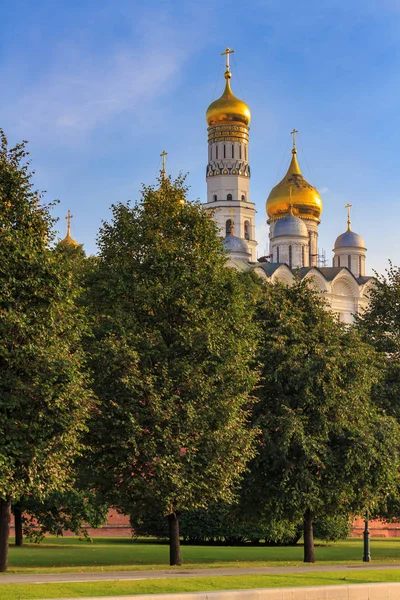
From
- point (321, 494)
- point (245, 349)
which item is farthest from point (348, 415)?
point (245, 349)

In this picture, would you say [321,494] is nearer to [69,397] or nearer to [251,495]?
[251,495]

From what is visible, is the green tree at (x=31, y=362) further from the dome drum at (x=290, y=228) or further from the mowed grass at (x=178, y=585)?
the dome drum at (x=290, y=228)

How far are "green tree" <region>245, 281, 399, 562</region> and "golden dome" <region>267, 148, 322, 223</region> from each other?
87.6 m

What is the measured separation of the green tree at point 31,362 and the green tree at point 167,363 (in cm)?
204

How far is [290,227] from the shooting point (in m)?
111

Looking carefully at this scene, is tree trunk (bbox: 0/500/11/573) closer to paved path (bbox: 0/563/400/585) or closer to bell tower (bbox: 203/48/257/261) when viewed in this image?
paved path (bbox: 0/563/400/585)

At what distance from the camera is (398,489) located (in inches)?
1406

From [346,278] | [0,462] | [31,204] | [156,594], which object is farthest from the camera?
[346,278]

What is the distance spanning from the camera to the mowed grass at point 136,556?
2684cm

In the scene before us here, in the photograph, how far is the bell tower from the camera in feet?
389

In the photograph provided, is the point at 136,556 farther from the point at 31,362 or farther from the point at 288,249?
the point at 288,249

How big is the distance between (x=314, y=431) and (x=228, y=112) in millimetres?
91090

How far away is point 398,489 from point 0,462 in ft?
58.7

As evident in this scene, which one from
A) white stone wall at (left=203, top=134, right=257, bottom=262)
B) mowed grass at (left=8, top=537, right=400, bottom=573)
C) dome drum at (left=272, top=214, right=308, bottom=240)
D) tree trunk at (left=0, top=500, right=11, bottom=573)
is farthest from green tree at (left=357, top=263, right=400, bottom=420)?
white stone wall at (left=203, top=134, right=257, bottom=262)
